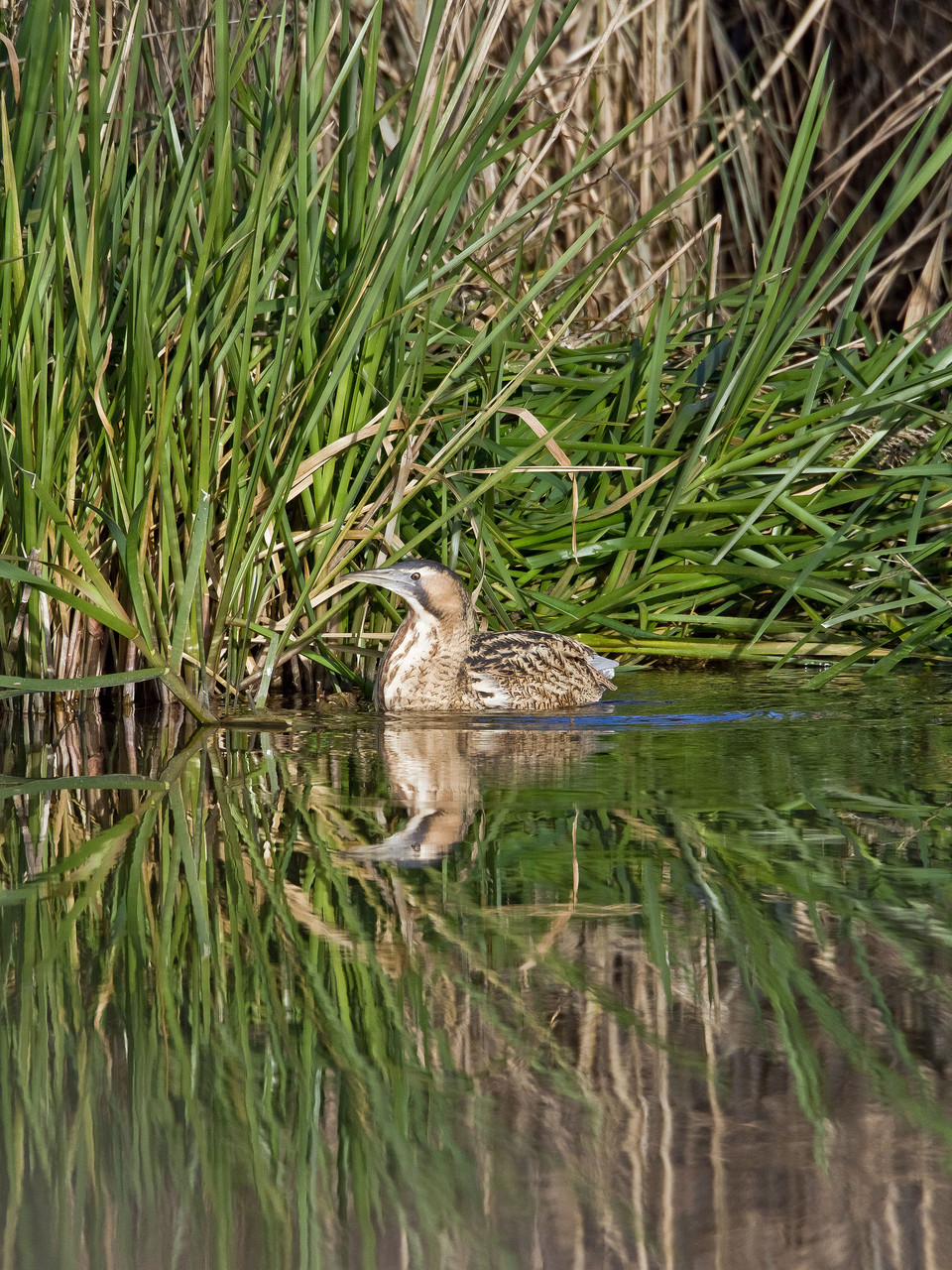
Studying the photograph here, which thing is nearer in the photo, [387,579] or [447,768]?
[447,768]

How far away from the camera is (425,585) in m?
4.21

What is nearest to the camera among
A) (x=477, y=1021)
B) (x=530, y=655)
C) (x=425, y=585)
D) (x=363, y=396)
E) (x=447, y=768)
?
(x=477, y=1021)

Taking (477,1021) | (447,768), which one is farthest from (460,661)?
(477,1021)

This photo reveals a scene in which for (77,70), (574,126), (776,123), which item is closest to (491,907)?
(77,70)

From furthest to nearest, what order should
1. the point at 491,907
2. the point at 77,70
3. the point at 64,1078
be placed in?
the point at 77,70 → the point at 491,907 → the point at 64,1078

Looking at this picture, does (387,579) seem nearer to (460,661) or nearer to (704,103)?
(460,661)

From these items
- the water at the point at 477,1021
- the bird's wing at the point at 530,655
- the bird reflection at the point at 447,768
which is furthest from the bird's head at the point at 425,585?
the water at the point at 477,1021

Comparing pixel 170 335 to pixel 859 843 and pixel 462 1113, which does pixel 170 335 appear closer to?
pixel 859 843

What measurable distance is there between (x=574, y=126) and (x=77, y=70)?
8.72ft

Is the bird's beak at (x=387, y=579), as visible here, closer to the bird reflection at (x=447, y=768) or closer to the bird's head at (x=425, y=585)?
the bird's head at (x=425, y=585)

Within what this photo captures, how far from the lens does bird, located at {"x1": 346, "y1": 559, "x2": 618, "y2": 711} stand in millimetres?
4199

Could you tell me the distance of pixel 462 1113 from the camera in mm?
1549

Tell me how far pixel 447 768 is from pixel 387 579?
0.92 meters

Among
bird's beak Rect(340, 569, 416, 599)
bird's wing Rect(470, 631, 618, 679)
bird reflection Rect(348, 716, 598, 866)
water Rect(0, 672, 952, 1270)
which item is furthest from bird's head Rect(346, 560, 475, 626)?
water Rect(0, 672, 952, 1270)
